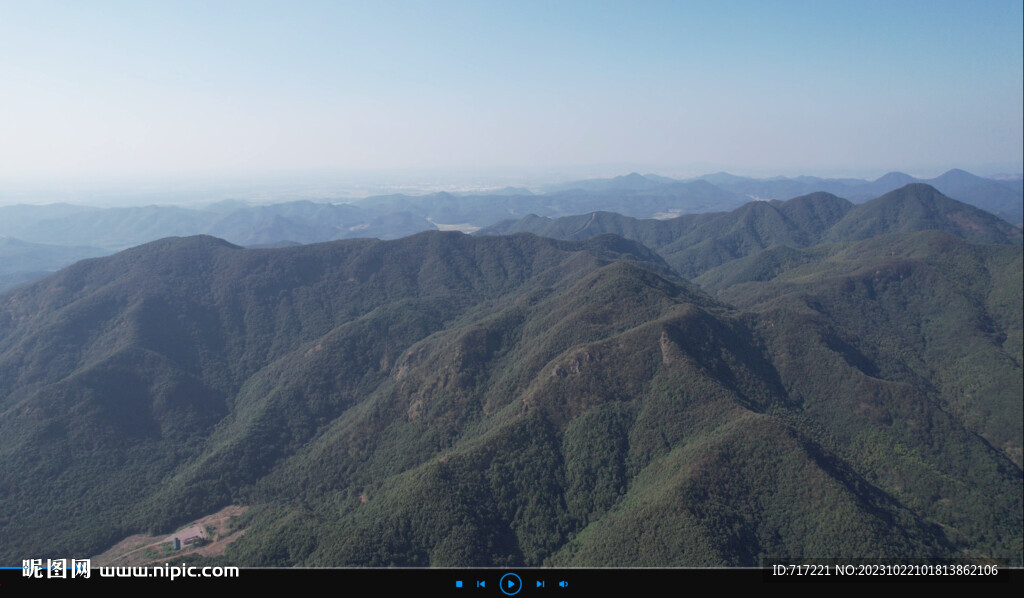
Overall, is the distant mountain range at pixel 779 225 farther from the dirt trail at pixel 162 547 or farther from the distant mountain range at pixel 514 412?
the dirt trail at pixel 162 547

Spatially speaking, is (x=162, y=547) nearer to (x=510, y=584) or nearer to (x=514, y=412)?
(x=514, y=412)

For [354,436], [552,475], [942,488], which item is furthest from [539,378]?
[942,488]

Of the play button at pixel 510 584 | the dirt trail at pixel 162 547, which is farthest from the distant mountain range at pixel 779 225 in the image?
the play button at pixel 510 584

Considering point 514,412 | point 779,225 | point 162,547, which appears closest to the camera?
point 162,547

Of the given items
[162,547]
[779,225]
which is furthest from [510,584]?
[779,225]

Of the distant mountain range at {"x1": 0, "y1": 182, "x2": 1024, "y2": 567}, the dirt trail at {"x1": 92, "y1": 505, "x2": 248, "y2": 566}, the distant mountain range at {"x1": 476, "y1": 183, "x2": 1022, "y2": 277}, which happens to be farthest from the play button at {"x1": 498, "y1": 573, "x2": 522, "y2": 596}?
the distant mountain range at {"x1": 476, "y1": 183, "x2": 1022, "y2": 277}

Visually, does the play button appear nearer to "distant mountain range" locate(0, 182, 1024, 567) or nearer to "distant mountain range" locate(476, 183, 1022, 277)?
"distant mountain range" locate(0, 182, 1024, 567)

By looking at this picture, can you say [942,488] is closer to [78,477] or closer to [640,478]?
[640,478]
